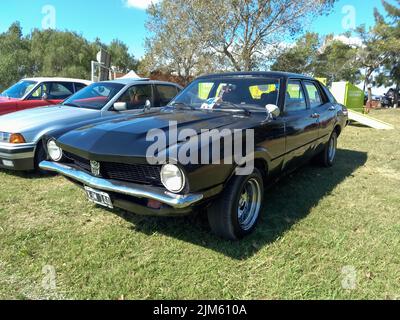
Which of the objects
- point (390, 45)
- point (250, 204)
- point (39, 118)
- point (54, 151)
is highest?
point (390, 45)

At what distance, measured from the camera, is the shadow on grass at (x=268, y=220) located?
3.05 metres

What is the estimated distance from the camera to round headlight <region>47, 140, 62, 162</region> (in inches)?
128

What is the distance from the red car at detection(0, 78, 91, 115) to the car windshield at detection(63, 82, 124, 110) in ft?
5.44

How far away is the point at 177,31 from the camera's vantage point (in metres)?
22.2

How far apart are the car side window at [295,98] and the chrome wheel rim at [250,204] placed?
114 centimetres

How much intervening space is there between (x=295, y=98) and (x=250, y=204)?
5.64ft

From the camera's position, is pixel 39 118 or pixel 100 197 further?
pixel 39 118

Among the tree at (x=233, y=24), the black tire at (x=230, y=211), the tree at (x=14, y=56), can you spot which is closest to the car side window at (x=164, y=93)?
the black tire at (x=230, y=211)

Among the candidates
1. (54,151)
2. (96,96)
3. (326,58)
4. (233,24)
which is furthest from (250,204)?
(326,58)

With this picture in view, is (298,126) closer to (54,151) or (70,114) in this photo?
(54,151)

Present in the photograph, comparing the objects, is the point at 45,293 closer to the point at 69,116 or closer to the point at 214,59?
the point at 69,116

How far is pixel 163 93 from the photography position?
21.7ft

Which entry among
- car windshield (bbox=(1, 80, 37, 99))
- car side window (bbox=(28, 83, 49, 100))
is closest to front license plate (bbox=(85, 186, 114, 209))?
car side window (bbox=(28, 83, 49, 100))

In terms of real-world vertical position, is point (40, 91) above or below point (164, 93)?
above
